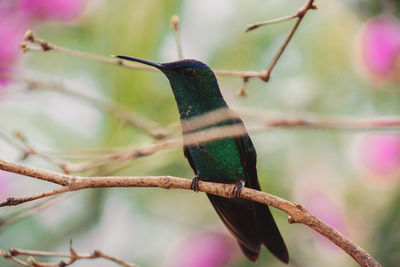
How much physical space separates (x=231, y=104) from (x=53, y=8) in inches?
36.6

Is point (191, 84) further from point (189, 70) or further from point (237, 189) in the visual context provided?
point (237, 189)

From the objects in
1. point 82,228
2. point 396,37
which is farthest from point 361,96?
point 82,228

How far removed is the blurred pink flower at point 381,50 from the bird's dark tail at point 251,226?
106 centimetres

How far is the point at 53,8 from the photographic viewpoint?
8.25ft

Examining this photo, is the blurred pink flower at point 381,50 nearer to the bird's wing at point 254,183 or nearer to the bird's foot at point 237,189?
the bird's wing at point 254,183

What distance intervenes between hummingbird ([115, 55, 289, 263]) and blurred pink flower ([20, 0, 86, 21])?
3.11ft

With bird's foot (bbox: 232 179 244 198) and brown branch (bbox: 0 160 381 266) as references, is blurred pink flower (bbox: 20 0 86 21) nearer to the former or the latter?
bird's foot (bbox: 232 179 244 198)

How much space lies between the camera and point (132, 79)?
2.89 meters

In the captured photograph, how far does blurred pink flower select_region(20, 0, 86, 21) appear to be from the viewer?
242cm

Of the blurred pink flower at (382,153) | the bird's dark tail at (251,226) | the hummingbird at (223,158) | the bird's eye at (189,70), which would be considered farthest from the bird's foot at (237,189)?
the blurred pink flower at (382,153)

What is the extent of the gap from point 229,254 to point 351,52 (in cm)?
134

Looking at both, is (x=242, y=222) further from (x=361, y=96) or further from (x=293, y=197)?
(x=361, y=96)

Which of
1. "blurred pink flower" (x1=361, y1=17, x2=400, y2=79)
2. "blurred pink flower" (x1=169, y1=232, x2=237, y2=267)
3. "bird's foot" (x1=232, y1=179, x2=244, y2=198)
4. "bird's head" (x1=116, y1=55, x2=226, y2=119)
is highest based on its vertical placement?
"bird's head" (x1=116, y1=55, x2=226, y2=119)

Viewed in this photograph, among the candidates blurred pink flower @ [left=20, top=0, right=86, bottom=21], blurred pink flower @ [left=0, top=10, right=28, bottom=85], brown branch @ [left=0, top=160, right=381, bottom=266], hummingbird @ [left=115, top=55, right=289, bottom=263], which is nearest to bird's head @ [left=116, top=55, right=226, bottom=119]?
hummingbird @ [left=115, top=55, right=289, bottom=263]
